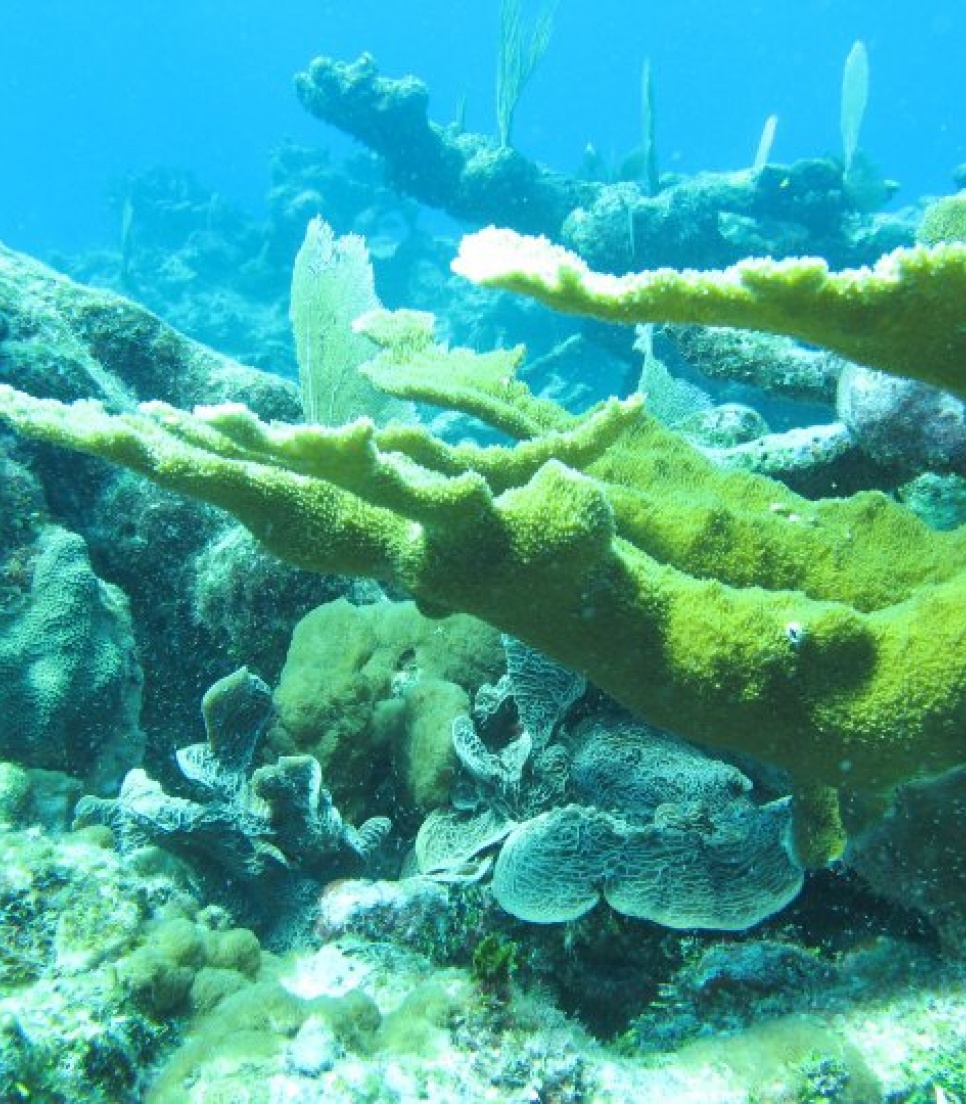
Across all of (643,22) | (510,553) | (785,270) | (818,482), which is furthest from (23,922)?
(643,22)

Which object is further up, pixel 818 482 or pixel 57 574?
pixel 818 482

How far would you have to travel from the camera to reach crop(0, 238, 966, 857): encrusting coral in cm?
165

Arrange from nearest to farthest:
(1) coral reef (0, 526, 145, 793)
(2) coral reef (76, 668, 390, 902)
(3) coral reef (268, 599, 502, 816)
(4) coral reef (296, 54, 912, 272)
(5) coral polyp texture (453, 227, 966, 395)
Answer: (5) coral polyp texture (453, 227, 966, 395) → (2) coral reef (76, 668, 390, 902) → (3) coral reef (268, 599, 502, 816) → (1) coral reef (0, 526, 145, 793) → (4) coral reef (296, 54, 912, 272)

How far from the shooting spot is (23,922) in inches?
87.4

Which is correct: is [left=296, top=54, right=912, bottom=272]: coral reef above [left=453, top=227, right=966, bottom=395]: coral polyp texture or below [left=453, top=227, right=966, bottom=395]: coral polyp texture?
above

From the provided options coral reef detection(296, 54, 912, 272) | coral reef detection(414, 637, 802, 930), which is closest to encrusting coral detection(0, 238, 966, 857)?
coral reef detection(414, 637, 802, 930)

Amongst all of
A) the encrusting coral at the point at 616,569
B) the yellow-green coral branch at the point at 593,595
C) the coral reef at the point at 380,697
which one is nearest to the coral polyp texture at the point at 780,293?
the encrusting coral at the point at 616,569

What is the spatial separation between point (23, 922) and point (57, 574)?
1.87 meters

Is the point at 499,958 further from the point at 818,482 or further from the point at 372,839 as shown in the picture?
the point at 818,482

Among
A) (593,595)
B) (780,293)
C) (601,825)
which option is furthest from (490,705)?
(780,293)

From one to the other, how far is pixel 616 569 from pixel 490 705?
1.69 meters

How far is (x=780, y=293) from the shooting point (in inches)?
60.2

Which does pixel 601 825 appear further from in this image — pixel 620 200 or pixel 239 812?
pixel 620 200

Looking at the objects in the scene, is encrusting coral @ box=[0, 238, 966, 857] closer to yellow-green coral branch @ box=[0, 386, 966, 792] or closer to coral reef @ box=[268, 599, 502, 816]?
yellow-green coral branch @ box=[0, 386, 966, 792]
